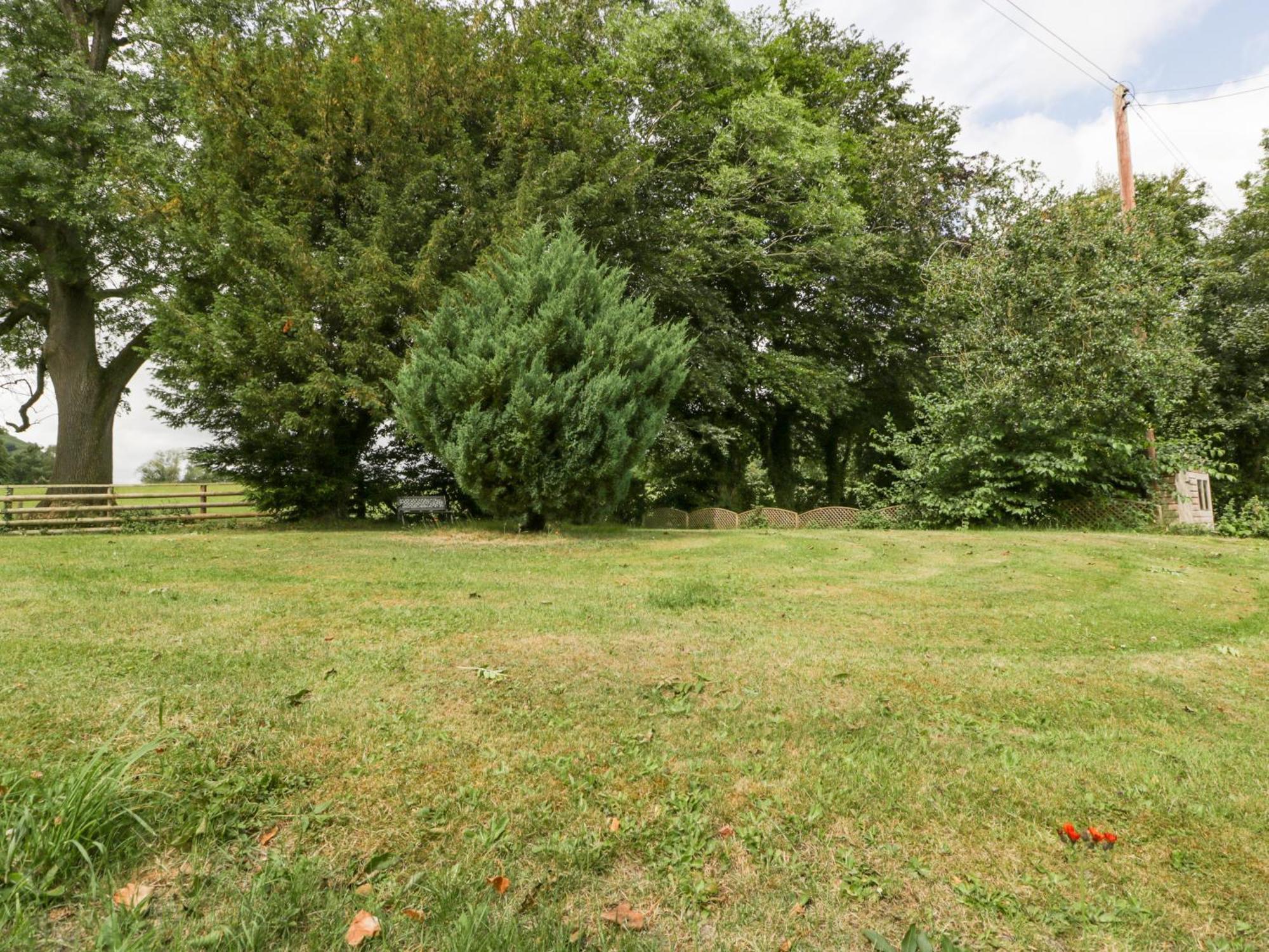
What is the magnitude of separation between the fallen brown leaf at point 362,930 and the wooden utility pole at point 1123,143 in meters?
19.8

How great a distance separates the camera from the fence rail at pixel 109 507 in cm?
1398

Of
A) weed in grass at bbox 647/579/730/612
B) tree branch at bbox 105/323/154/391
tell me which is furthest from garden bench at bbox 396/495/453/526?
weed in grass at bbox 647/579/730/612

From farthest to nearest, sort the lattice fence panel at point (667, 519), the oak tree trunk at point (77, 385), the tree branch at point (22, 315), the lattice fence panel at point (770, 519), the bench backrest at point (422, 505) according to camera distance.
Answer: the lattice fence panel at point (667, 519) < the tree branch at point (22, 315) < the lattice fence panel at point (770, 519) < the oak tree trunk at point (77, 385) < the bench backrest at point (422, 505)

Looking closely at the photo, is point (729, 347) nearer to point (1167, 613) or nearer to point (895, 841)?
point (1167, 613)

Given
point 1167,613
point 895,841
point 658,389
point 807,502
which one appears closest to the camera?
point 895,841

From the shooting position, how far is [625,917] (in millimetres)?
1956

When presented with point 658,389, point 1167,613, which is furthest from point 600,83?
point 1167,613

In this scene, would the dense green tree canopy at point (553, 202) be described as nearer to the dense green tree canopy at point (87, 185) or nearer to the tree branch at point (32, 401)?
the dense green tree canopy at point (87, 185)

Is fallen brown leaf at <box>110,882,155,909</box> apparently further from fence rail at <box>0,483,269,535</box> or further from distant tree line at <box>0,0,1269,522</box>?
fence rail at <box>0,483,269,535</box>

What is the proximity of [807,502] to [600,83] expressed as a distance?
48.6 ft

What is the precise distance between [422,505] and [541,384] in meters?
6.22

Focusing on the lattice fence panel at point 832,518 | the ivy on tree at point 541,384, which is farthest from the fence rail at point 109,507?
the lattice fence panel at point 832,518

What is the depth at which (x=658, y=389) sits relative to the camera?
11.9m

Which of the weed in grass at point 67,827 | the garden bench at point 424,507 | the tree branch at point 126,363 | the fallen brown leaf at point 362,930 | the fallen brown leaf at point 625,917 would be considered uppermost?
the tree branch at point 126,363
